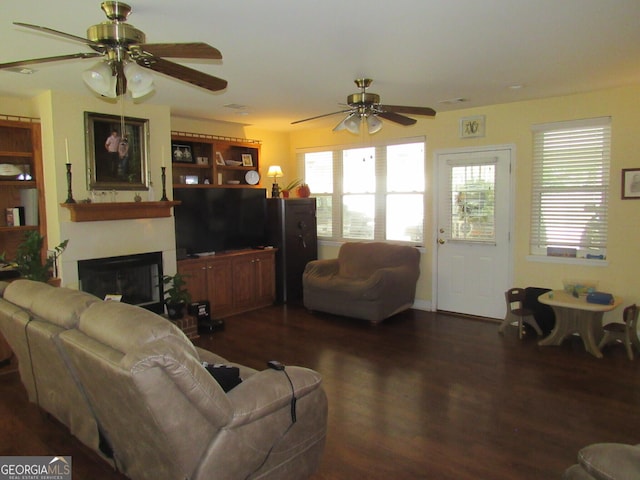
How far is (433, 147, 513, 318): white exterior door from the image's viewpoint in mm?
5176

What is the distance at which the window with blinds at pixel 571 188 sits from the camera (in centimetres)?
457

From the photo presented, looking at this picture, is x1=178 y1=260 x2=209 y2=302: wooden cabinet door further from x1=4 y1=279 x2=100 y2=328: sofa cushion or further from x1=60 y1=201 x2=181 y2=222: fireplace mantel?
x1=4 y1=279 x2=100 y2=328: sofa cushion

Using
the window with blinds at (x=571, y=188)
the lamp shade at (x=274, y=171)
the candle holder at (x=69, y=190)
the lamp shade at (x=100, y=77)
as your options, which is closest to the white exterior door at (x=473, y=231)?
the window with blinds at (x=571, y=188)

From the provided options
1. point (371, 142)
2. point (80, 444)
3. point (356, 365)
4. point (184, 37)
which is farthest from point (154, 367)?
point (371, 142)

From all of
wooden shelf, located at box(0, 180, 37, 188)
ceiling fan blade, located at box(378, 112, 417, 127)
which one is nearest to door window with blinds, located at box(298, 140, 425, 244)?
ceiling fan blade, located at box(378, 112, 417, 127)

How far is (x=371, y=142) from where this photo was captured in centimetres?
618

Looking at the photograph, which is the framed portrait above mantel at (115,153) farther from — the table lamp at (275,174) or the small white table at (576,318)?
the small white table at (576,318)

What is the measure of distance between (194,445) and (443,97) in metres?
4.04

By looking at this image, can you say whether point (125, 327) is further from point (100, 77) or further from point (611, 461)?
point (611, 461)

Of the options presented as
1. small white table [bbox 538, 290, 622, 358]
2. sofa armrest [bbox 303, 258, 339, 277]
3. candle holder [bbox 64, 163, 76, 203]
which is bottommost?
small white table [bbox 538, 290, 622, 358]

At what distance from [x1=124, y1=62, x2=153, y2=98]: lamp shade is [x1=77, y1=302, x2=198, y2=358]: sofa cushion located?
114cm

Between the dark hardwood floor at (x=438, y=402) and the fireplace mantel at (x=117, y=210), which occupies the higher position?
the fireplace mantel at (x=117, y=210)

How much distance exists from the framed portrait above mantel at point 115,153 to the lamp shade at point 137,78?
2115mm

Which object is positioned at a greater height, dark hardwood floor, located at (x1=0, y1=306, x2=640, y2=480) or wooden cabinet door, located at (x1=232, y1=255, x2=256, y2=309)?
wooden cabinet door, located at (x1=232, y1=255, x2=256, y2=309)
